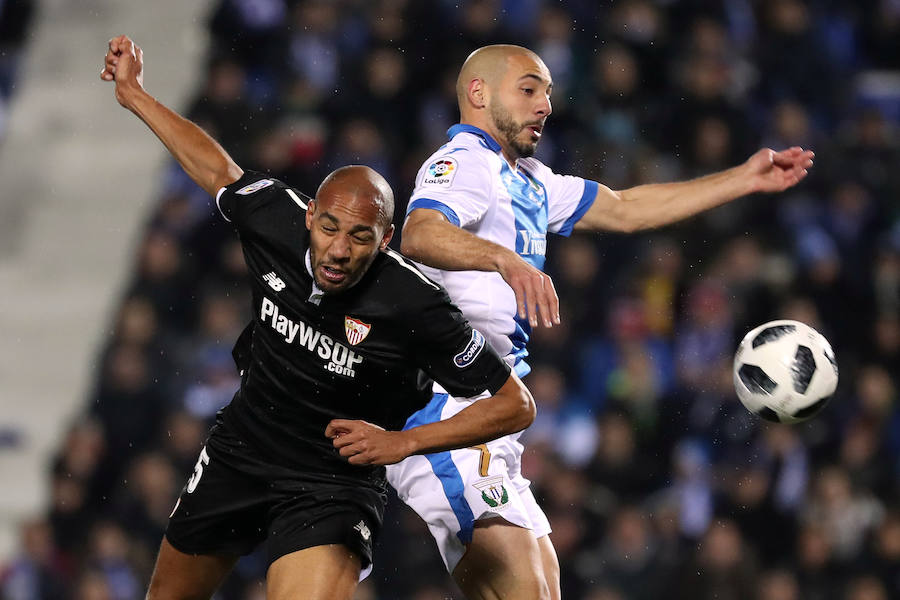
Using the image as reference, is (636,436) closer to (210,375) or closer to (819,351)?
(210,375)

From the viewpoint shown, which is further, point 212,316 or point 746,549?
point 212,316

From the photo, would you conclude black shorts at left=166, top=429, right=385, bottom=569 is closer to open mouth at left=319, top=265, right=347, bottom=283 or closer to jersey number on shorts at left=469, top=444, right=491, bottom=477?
jersey number on shorts at left=469, top=444, right=491, bottom=477

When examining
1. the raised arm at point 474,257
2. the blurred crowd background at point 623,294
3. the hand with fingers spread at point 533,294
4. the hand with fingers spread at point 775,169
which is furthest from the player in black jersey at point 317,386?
the blurred crowd background at point 623,294

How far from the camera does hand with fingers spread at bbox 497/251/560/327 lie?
148 inches

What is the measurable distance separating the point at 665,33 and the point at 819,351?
575cm

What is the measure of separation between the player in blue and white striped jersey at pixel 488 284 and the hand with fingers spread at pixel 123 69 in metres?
1.19

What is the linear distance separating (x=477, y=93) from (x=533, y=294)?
56.8 inches

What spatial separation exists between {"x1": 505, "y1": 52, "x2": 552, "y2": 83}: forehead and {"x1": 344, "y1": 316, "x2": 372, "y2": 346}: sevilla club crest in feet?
4.01

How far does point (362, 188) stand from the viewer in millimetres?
4156

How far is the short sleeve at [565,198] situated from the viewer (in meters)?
5.25

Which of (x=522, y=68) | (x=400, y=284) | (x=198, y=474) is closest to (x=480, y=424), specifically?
(x=400, y=284)

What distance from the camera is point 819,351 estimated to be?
200 inches

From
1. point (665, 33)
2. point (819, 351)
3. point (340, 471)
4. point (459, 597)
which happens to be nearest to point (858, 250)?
point (665, 33)

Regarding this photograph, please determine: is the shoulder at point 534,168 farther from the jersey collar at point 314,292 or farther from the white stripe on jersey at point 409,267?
the jersey collar at point 314,292
